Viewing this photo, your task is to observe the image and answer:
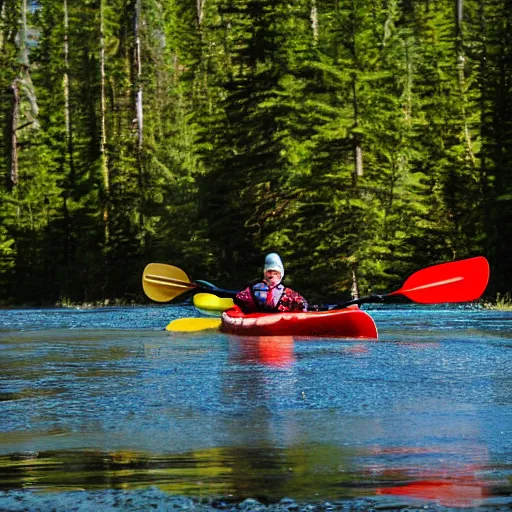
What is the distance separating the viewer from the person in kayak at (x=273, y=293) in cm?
1756

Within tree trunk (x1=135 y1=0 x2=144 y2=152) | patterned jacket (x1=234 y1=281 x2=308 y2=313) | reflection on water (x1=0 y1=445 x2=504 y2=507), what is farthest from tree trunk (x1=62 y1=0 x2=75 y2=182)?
reflection on water (x1=0 y1=445 x2=504 y2=507)

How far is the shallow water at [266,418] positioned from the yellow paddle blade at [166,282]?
211 inches

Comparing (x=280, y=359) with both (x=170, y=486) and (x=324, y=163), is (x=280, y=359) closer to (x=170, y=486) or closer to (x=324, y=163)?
(x=170, y=486)

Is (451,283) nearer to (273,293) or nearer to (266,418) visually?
(273,293)

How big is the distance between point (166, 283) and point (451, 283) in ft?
20.6

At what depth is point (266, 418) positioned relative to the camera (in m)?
8.51

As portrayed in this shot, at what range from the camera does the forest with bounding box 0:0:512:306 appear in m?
35.7

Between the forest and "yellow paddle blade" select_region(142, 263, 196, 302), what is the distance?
13.1 m

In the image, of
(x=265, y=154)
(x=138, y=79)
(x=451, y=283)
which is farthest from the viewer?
(x=138, y=79)

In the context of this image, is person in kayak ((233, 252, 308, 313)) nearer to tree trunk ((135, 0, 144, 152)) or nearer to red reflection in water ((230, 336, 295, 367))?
red reflection in water ((230, 336, 295, 367))

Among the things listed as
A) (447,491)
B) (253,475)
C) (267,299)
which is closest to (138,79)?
(267,299)

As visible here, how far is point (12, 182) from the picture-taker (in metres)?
52.0

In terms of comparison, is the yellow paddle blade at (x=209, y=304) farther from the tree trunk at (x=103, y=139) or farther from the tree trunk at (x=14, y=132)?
the tree trunk at (x=14, y=132)

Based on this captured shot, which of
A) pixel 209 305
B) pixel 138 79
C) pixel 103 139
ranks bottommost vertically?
pixel 209 305
